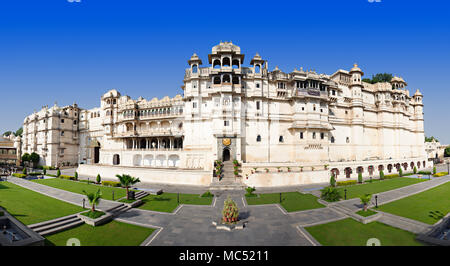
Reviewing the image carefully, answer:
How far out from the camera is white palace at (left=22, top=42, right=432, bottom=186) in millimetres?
35644

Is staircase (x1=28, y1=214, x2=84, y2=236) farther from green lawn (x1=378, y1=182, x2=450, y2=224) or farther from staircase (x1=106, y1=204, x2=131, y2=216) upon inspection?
green lawn (x1=378, y1=182, x2=450, y2=224)

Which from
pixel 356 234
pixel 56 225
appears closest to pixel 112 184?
pixel 56 225

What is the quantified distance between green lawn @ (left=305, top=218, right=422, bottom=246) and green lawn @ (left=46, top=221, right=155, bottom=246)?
38.4 ft

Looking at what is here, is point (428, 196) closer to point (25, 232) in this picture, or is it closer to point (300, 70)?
point (300, 70)

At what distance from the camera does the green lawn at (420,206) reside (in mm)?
14750

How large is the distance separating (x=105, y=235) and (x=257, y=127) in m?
32.1

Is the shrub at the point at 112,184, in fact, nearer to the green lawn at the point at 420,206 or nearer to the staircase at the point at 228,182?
the staircase at the point at 228,182

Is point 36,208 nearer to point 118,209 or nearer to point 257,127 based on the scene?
point 118,209

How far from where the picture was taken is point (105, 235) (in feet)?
41.0

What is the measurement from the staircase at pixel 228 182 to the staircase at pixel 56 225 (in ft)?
52.6

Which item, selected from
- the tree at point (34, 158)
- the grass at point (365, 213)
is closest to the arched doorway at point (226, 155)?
the grass at point (365, 213)

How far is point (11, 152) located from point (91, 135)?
108ft

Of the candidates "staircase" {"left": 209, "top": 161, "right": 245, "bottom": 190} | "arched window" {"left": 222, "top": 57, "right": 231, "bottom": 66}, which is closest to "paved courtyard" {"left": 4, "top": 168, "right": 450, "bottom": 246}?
"staircase" {"left": 209, "top": 161, "right": 245, "bottom": 190}

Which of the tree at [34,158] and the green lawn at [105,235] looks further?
the tree at [34,158]
